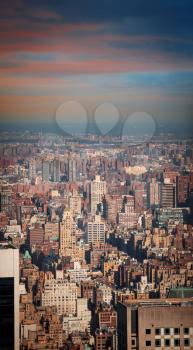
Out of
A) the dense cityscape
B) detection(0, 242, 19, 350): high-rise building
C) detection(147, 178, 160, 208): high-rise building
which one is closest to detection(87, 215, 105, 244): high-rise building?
the dense cityscape

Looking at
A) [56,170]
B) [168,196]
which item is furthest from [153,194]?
[56,170]

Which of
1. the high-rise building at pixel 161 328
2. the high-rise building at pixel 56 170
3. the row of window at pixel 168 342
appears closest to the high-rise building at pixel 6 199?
the high-rise building at pixel 56 170

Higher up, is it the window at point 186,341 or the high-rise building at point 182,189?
the high-rise building at point 182,189

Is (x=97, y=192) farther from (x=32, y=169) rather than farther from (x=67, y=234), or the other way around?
(x=32, y=169)

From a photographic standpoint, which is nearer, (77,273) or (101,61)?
(101,61)

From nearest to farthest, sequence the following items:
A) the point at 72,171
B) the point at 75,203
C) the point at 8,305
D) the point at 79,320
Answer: the point at 8,305 → the point at 79,320 → the point at 72,171 → the point at 75,203

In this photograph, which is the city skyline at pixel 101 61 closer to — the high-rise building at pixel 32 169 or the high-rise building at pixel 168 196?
the high-rise building at pixel 32 169

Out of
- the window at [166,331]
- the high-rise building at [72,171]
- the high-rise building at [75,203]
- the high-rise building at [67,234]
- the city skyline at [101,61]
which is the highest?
the city skyline at [101,61]

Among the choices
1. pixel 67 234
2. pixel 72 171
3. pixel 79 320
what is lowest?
pixel 79 320
